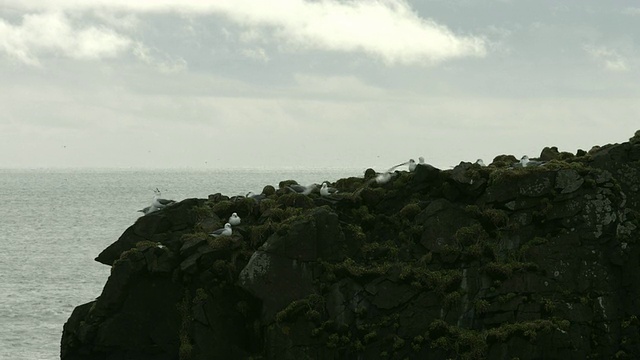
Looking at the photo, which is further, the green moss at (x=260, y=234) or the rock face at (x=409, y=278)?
the green moss at (x=260, y=234)

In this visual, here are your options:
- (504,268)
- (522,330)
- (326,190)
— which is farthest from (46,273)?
(522,330)

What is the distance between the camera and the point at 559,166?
51.1 meters

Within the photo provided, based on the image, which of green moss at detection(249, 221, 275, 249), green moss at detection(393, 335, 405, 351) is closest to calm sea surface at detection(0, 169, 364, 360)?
green moss at detection(249, 221, 275, 249)

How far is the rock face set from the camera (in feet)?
156

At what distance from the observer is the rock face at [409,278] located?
156ft

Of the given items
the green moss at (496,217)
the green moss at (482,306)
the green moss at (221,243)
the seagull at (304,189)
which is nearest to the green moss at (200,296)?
the green moss at (221,243)

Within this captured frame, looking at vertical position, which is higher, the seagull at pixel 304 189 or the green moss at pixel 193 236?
the seagull at pixel 304 189

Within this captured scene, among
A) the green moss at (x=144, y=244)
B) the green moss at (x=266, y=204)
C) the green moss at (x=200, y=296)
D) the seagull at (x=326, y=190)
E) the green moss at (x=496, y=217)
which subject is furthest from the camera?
the seagull at (x=326, y=190)

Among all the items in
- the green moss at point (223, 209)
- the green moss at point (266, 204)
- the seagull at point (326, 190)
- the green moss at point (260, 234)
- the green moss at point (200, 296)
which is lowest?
the green moss at point (200, 296)

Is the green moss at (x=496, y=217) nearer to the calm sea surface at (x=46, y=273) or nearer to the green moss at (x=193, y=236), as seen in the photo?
the green moss at (x=193, y=236)

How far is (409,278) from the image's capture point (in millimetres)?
48875

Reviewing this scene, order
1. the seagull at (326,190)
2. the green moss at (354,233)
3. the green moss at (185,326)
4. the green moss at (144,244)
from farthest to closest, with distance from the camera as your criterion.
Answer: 1. the seagull at (326,190)
2. the green moss at (354,233)
3. the green moss at (144,244)
4. the green moss at (185,326)

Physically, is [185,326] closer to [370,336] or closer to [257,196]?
[370,336]

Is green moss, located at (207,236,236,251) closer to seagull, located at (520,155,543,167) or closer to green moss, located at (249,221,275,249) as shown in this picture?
green moss, located at (249,221,275,249)
